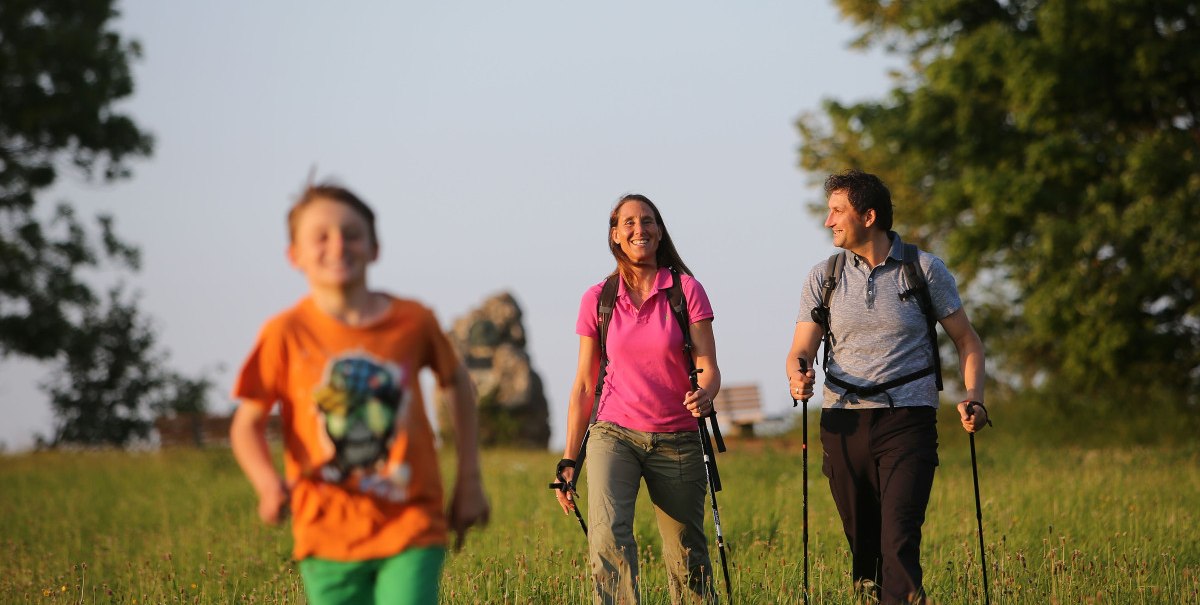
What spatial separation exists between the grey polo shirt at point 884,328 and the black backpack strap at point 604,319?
1030 mm

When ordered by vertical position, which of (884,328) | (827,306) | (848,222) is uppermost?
(848,222)

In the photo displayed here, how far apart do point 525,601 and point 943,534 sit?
3.97 m

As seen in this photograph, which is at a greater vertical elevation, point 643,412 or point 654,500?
point 643,412

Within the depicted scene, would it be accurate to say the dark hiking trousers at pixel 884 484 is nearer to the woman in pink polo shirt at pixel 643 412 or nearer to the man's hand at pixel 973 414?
the man's hand at pixel 973 414

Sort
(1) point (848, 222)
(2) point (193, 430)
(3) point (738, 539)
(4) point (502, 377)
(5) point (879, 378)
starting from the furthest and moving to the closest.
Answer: (2) point (193, 430)
(4) point (502, 377)
(3) point (738, 539)
(1) point (848, 222)
(5) point (879, 378)

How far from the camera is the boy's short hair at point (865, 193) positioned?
618cm

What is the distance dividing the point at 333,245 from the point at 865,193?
10.7 ft

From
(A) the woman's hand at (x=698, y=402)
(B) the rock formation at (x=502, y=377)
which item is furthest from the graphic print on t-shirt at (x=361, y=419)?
(B) the rock formation at (x=502, y=377)

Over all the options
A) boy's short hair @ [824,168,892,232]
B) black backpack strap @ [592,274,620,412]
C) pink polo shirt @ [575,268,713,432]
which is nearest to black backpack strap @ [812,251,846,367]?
boy's short hair @ [824,168,892,232]

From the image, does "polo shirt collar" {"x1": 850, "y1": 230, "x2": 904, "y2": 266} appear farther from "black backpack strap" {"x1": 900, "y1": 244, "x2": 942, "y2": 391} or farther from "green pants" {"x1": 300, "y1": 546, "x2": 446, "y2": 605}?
"green pants" {"x1": 300, "y1": 546, "x2": 446, "y2": 605}

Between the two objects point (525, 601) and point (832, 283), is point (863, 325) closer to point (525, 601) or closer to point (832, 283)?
point (832, 283)

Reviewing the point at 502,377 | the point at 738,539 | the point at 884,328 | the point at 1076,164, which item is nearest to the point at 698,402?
the point at 884,328

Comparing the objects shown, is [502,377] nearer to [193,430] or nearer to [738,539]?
[193,430]

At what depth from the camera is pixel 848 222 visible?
616 cm
